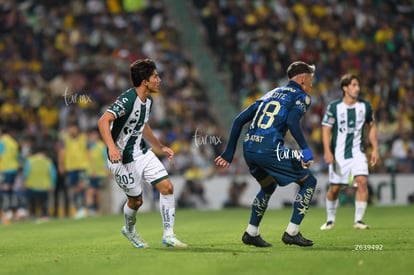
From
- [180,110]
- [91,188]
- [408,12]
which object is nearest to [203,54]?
[180,110]

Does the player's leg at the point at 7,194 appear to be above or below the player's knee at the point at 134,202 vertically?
below

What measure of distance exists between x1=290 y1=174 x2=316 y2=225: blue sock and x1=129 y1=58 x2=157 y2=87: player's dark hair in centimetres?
227

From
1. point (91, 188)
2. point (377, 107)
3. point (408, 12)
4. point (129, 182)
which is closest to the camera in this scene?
point (129, 182)

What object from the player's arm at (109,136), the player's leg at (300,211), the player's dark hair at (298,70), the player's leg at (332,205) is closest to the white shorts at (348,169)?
the player's leg at (332,205)

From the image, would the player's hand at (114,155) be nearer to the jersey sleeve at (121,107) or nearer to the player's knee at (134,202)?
the jersey sleeve at (121,107)

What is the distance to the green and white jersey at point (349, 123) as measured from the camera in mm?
16422

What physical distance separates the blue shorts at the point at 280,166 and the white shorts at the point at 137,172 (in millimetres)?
1129

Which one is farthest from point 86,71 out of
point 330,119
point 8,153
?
point 330,119

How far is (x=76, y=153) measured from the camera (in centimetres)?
2458

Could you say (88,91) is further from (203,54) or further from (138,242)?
(138,242)

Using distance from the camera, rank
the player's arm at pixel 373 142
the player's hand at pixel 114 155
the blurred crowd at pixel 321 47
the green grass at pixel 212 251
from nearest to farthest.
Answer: the green grass at pixel 212 251, the player's hand at pixel 114 155, the player's arm at pixel 373 142, the blurred crowd at pixel 321 47

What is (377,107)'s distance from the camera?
2730cm

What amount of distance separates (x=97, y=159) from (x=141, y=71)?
1274cm

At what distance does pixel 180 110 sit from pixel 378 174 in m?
5.93
